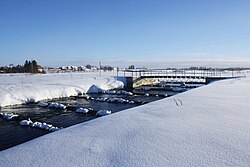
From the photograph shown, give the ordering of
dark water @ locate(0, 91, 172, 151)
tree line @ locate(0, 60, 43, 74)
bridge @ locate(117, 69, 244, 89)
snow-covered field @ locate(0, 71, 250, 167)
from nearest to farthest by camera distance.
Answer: snow-covered field @ locate(0, 71, 250, 167), dark water @ locate(0, 91, 172, 151), bridge @ locate(117, 69, 244, 89), tree line @ locate(0, 60, 43, 74)

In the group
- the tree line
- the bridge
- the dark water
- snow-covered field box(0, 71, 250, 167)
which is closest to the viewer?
snow-covered field box(0, 71, 250, 167)

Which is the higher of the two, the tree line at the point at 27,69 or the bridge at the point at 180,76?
the tree line at the point at 27,69

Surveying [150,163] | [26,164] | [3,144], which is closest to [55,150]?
[26,164]

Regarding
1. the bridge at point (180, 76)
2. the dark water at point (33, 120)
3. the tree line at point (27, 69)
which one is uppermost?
the tree line at point (27, 69)

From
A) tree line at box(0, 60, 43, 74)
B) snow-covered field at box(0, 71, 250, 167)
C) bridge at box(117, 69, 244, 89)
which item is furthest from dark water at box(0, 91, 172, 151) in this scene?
tree line at box(0, 60, 43, 74)

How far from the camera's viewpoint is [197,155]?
9.90ft

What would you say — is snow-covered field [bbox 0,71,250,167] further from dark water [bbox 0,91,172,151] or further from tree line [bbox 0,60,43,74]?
tree line [bbox 0,60,43,74]

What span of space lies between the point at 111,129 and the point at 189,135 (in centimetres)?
157

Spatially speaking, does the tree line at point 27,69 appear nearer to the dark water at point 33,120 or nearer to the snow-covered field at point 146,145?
the dark water at point 33,120

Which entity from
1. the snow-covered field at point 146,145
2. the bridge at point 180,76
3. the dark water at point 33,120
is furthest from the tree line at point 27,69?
the snow-covered field at point 146,145

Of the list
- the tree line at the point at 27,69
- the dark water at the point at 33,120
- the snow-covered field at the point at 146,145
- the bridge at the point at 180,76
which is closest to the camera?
the snow-covered field at the point at 146,145

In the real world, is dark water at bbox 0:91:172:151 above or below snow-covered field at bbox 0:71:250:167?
below

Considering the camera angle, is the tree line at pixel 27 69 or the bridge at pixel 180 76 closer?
the bridge at pixel 180 76

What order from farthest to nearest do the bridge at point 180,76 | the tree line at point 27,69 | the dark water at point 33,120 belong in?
the tree line at point 27,69, the bridge at point 180,76, the dark water at point 33,120
